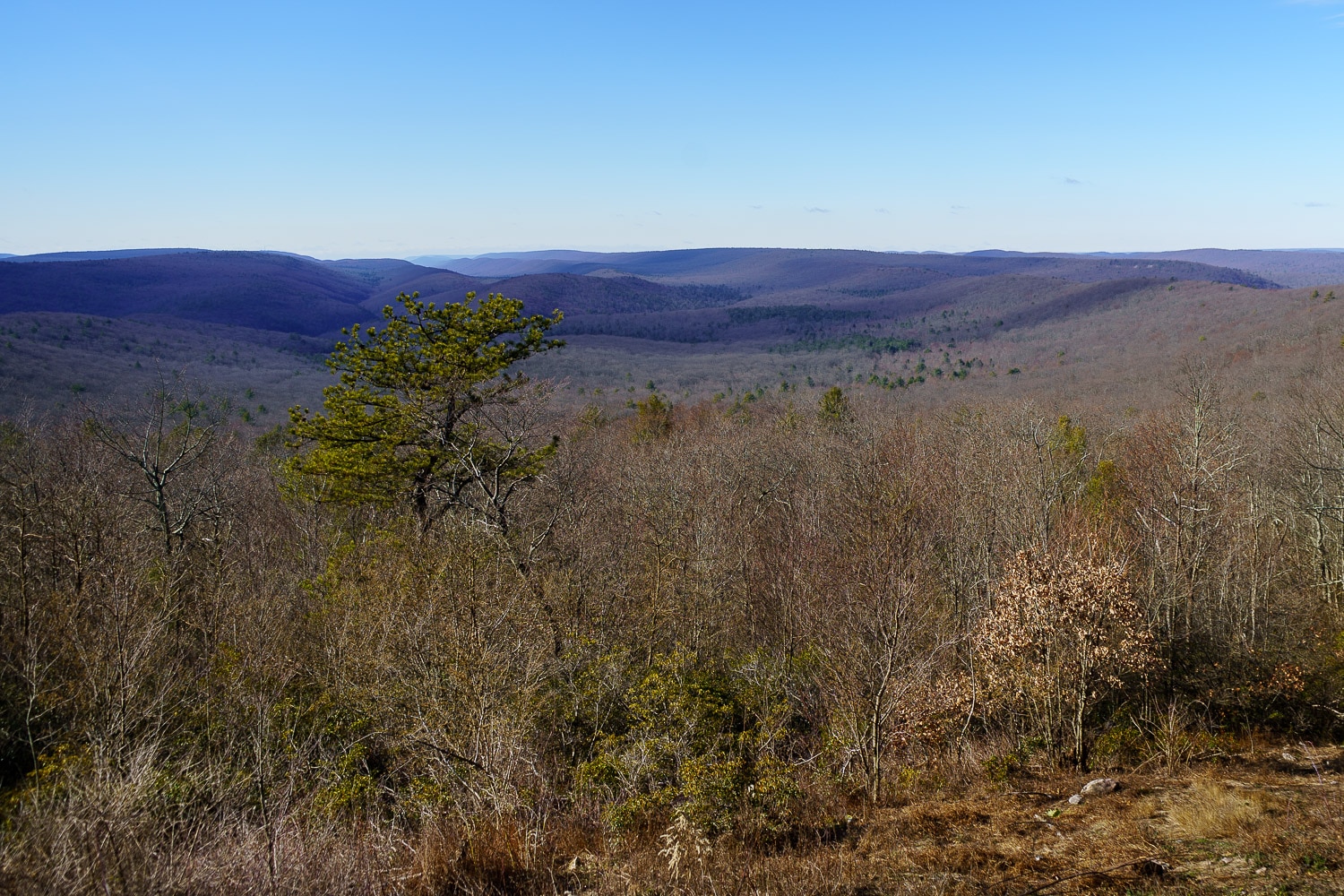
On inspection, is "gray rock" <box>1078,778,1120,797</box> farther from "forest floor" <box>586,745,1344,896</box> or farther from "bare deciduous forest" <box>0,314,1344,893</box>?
"bare deciduous forest" <box>0,314,1344,893</box>

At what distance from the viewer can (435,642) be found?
38.6 feet

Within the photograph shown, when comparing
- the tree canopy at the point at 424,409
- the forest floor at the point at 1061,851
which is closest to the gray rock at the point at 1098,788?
the forest floor at the point at 1061,851

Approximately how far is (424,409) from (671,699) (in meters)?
11.0

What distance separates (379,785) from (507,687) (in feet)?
7.05

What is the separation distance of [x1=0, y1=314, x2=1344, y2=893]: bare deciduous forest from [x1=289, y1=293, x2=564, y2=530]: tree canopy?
2.31 ft

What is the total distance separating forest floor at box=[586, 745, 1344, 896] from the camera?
6.77m

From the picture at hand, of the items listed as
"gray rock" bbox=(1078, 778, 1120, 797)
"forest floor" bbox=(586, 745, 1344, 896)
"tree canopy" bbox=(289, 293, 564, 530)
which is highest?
"tree canopy" bbox=(289, 293, 564, 530)

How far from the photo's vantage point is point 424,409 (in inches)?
723

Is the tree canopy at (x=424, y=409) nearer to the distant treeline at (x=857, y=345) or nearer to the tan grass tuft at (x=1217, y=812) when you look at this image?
the tan grass tuft at (x=1217, y=812)

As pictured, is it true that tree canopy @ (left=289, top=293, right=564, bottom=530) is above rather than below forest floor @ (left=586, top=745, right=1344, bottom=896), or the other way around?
above

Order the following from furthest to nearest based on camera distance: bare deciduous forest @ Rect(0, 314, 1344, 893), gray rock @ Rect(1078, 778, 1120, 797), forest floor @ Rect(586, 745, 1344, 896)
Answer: gray rock @ Rect(1078, 778, 1120, 797)
bare deciduous forest @ Rect(0, 314, 1344, 893)
forest floor @ Rect(586, 745, 1344, 896)

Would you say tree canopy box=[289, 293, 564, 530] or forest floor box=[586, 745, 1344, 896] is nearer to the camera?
forest floor box=[586, 745, 1344, 896]

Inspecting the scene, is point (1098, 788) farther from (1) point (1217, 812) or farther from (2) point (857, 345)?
(2) point (857, 345)

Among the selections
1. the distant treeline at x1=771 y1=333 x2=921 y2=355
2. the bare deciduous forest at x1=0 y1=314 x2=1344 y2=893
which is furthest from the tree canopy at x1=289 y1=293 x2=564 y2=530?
the distant treeline at x1=771 y1=333 x2=921 y2=355
